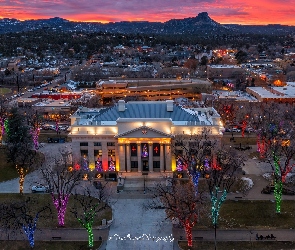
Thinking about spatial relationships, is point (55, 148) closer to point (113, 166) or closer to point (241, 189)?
point (113, 166)

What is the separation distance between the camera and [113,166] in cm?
6806

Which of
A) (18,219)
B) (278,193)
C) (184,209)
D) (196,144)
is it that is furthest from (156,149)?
(18,219)

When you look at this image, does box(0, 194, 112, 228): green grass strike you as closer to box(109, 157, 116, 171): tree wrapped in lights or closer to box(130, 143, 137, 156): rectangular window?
box(109, 157, 116, 171): tree wrapped in lights

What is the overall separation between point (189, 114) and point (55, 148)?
28705 mm

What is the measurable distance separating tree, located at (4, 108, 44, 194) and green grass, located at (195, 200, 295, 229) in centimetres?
3211

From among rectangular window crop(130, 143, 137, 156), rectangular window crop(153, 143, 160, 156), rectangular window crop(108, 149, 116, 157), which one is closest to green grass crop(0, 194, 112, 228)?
rectangular window crop(108, 149, 116, 157)

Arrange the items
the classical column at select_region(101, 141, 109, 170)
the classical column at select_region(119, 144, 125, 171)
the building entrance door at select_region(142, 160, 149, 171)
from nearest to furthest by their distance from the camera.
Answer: the classical column at select_region(119, 144, 125, 171) → the building entrance door at select_region(142, 160, 149, 171) → the classical column at select_region(101, 141, 109, 170)

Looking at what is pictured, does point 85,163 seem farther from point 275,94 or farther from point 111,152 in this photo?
point 275,94

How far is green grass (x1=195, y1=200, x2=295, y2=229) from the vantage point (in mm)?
49156

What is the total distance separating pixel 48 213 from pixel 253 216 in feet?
83.3

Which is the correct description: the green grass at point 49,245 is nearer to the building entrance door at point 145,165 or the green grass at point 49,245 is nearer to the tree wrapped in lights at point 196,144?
the building entrance door at point 145,165

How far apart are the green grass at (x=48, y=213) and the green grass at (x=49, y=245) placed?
3.98 metres

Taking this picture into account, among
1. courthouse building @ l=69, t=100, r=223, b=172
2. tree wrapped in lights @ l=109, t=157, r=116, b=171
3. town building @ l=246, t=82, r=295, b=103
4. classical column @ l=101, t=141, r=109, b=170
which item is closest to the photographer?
courthouse building @ l=69, t=100, r=223, b=172

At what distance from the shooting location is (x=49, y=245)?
45281 millimetres
